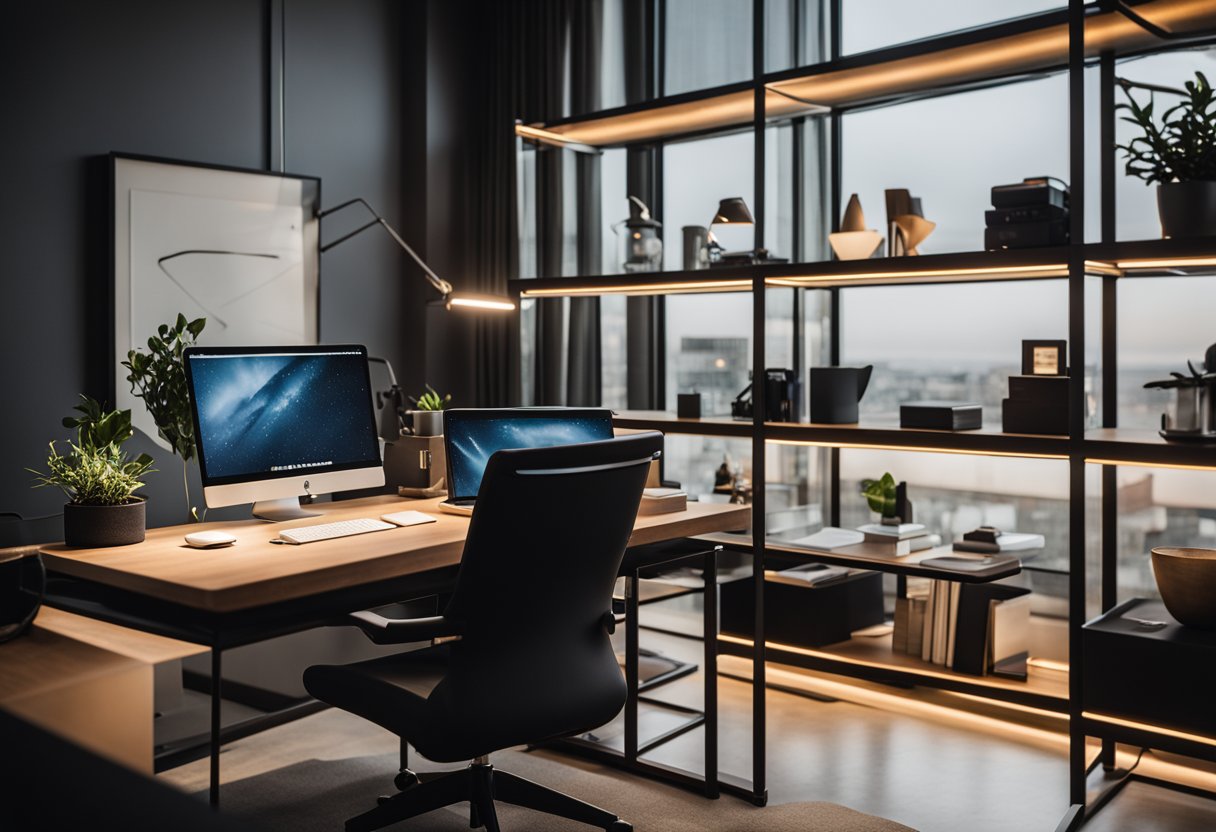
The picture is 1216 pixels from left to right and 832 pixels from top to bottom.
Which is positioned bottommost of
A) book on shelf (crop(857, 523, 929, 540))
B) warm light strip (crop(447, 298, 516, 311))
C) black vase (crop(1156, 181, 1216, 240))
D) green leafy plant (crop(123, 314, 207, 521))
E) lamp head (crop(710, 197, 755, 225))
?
book on shelf (crop(857, 523, 929, 540))

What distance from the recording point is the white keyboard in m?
2.30

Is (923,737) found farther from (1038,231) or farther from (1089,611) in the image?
(1038,231)

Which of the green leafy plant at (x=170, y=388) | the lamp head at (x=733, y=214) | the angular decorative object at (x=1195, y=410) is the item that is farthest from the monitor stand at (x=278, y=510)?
the angular decorative object at (x=1195, y=410)

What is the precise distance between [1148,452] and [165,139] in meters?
3.46

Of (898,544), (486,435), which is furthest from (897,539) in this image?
(486,435)

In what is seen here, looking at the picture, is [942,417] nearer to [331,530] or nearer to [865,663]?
[865,663]

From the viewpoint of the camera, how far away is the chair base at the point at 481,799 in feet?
7.61

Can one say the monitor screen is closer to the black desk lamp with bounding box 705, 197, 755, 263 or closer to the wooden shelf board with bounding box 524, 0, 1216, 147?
the black desk lamp with bounding box 705, 197, 755, 263

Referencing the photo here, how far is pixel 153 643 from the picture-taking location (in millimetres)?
2816

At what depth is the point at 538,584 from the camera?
2.03m

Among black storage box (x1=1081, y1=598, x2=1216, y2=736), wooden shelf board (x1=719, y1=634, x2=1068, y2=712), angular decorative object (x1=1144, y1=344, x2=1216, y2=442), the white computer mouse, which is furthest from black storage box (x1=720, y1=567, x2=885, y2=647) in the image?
the white computer mouse

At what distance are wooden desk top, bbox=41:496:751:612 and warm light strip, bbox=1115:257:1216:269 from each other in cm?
144

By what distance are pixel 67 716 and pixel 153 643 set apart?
0.48 m

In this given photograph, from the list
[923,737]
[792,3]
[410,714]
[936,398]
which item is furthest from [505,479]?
[792,3]
